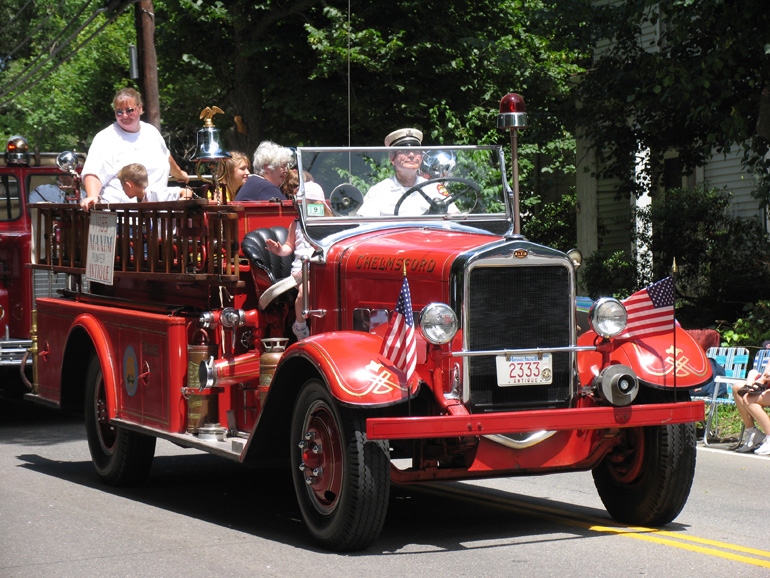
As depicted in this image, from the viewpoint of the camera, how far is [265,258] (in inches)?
309

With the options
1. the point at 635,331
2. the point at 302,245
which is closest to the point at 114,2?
the point at 302,245

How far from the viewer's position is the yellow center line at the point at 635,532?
20.8 feet

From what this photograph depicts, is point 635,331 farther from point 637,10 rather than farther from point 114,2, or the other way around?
point 114,2

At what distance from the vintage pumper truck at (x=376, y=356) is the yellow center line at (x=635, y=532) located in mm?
145

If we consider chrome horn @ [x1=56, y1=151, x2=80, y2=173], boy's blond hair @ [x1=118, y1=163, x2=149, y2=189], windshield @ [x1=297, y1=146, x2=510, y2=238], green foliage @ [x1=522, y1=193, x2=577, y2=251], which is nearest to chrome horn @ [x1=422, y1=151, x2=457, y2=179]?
windshield @ [x1=297, y1=146, x2=510, y2=238]

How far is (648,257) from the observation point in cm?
1872

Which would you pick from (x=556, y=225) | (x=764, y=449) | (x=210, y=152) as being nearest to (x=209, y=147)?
(x=210, y=152)

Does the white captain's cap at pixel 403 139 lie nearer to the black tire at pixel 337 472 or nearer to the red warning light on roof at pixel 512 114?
the red warning light on roof at pixel 512 114

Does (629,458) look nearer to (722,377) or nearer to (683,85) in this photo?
(722,377)

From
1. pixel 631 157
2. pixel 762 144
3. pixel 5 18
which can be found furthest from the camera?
pixel 5 18

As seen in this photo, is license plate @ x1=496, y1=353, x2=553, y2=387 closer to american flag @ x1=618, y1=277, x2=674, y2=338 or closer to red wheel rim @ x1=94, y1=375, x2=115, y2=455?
american flag @ x1=618, y1=277, x2=674, y2=338

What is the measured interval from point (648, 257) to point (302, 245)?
12.0 metres

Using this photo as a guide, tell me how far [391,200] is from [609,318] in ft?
5.92

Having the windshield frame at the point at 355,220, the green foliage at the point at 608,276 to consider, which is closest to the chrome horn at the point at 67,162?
the windshield frame at the point at 355,220
